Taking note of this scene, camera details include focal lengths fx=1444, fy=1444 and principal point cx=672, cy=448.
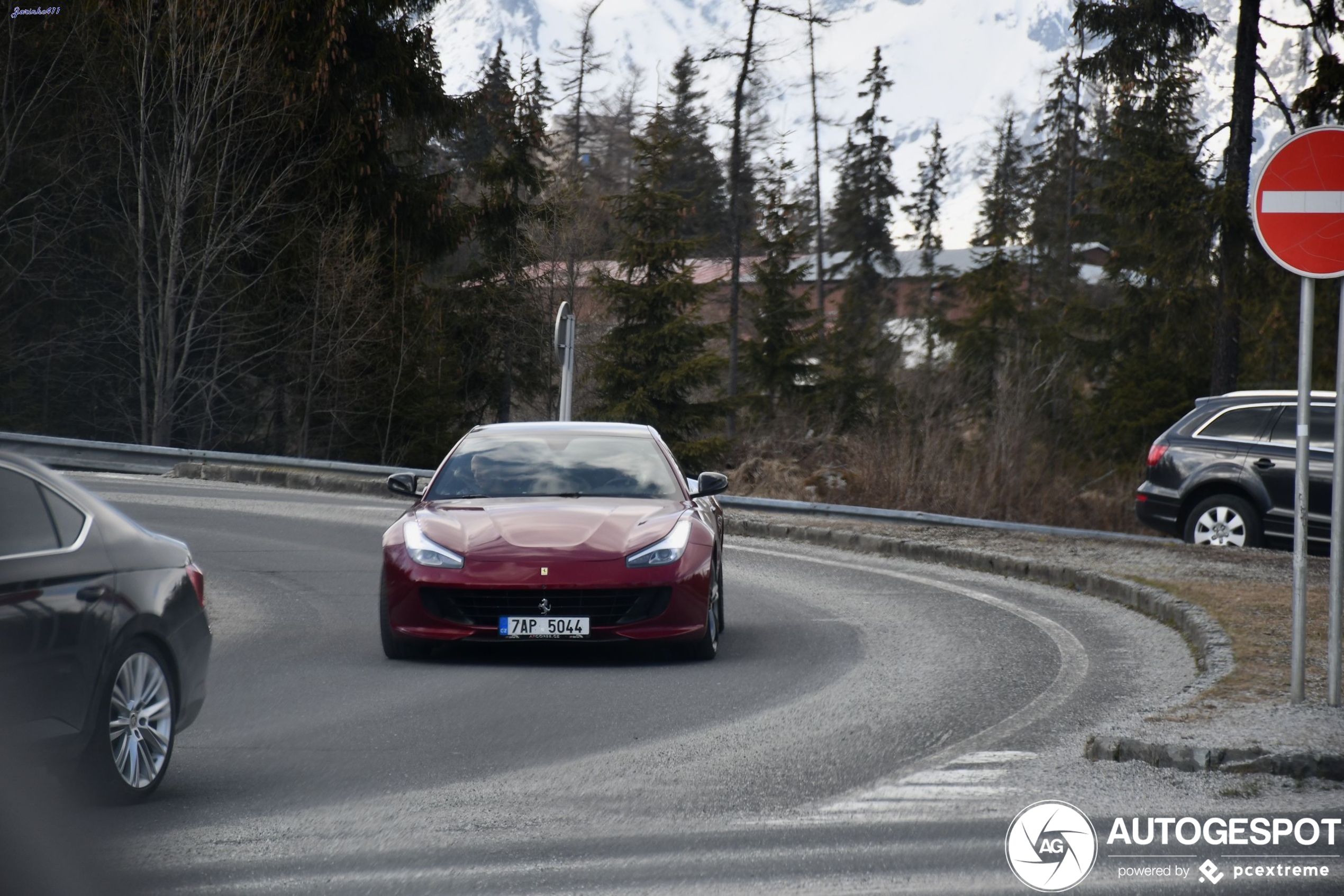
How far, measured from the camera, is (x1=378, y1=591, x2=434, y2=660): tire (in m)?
8.62

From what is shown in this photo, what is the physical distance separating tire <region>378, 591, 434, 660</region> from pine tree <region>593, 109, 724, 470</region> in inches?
1165

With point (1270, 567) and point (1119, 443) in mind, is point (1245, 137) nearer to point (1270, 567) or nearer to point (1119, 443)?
point (1119, 443)

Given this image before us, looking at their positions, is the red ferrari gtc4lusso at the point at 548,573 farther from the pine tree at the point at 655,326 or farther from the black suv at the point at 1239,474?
the pine tree at the point at 655,326

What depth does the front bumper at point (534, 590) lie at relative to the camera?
8.40m

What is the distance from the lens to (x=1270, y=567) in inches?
523

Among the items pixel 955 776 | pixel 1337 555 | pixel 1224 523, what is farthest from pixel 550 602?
pixel 1224 523

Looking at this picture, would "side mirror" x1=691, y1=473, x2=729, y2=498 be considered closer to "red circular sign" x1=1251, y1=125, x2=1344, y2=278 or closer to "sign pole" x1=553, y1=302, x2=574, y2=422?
"red circular sign" x1=1251, y1=125, x2=1344, y2=278

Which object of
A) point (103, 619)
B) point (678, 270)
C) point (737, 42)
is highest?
point (737, 42)

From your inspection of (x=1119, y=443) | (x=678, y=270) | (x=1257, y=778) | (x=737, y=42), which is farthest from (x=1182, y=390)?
(x=1257, y=778)

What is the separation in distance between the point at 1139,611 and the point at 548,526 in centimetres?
535

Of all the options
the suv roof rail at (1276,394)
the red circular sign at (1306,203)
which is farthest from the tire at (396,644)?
the suv roof rail at (1276,394)

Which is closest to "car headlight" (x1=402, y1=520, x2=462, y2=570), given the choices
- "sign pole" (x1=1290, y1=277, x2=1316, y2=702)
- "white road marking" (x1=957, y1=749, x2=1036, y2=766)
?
"white road marking" (x1=957, y1=749, x2=1036, y2=766)

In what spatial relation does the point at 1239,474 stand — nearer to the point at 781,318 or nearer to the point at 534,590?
the point at 534,590

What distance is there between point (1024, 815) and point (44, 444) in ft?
60.8
